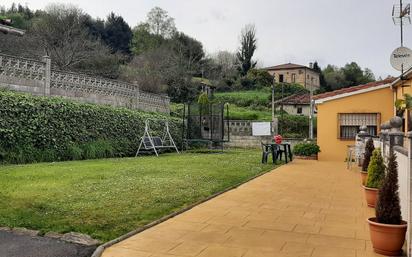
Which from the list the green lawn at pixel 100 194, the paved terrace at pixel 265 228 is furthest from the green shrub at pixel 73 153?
the paved terrace at pixel 265 228

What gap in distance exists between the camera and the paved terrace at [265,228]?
4.14 m

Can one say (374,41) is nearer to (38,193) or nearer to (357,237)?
(357,237)

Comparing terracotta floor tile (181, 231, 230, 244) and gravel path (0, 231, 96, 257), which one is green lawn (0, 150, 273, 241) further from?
terracotta floor tile (181, 231, 230, 244)

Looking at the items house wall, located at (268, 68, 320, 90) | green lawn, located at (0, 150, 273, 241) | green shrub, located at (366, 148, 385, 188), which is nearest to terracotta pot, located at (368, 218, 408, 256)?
green shrub, located at (366, 148, 385, 188)

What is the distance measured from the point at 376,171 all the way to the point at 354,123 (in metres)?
10.4

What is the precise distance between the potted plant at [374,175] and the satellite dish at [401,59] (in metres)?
5.07

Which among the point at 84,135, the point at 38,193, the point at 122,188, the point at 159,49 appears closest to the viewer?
the point at 38,193

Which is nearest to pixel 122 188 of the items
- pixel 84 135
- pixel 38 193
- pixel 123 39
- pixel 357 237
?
pixel 38 193

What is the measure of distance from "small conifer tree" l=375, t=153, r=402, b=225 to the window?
1224 cm

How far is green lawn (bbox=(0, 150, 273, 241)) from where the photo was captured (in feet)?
16.2

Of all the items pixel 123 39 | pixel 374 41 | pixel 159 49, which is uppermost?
pixel 123 39

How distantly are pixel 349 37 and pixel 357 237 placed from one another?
13.2 metres

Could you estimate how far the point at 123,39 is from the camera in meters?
46.6

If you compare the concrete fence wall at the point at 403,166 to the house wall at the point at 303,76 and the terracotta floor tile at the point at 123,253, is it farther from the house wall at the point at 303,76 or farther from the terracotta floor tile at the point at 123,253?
the house wall at the point at 303,76
